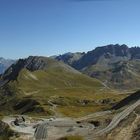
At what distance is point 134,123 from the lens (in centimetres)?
13162

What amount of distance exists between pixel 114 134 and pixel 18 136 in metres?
31.7

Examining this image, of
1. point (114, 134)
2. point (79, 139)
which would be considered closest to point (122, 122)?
point (114, 134)

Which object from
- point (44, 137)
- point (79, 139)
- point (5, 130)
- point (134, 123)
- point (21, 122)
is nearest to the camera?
point (79, 139)

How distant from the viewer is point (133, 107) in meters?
155

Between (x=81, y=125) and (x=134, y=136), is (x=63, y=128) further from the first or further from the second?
(x=134, y=136)

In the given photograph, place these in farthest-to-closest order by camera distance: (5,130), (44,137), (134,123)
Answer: (5,130) < (134,123) < (44,137)

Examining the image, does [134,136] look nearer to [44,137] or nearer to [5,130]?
[44,137]

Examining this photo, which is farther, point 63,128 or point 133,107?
point 133,107

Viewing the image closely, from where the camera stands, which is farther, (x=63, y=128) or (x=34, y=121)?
(x=34, y=121)

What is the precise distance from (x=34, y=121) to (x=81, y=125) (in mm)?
26101

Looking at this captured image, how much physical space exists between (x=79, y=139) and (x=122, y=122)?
24.9 meters

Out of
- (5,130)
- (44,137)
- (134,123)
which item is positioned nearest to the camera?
(44,137)

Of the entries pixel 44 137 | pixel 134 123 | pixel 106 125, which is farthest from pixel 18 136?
pixel 134 123

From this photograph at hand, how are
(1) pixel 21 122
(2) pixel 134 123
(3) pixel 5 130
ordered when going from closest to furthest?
(2) pixel 134 123, (3) pixel 5 130, (1) pixel 21 122
